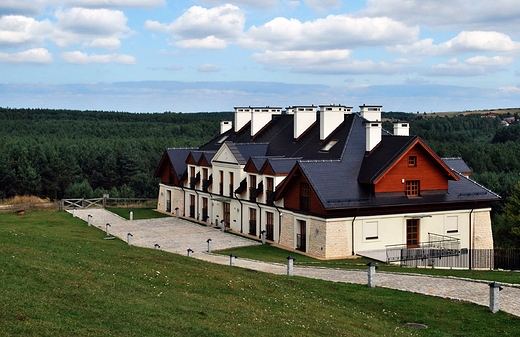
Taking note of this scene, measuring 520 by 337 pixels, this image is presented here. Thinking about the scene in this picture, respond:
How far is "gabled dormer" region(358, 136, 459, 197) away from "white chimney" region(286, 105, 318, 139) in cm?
799

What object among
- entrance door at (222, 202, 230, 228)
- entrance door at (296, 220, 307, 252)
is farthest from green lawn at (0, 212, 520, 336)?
entrance door at (222, 202, 230, 228)

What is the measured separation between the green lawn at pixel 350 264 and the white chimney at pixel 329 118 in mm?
8740

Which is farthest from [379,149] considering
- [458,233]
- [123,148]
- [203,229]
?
[123,148]

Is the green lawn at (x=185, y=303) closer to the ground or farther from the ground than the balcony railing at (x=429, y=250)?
farther from the ground

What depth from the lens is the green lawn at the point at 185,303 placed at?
A: 1298 centimetres

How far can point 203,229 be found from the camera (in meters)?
43.0

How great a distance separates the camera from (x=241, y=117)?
51.3 meters

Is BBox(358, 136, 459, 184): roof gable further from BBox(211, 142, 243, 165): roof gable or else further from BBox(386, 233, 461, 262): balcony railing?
BBox(211, 142, 243, 165): roof gable

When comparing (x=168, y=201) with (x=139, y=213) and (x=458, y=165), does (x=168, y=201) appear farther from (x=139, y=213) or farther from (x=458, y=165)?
(x=458, y=165)

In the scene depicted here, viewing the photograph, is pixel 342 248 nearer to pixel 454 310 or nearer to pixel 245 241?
pixel 245 241

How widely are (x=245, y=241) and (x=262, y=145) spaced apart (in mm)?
9118

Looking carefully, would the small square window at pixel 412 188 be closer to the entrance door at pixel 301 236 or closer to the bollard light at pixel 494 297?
the entrance door at pixel 301 236

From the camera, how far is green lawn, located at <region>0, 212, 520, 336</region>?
12983 mm

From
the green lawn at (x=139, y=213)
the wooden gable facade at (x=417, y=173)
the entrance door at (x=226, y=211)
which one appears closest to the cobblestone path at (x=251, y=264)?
the green lawn at (x=139, y=213)
